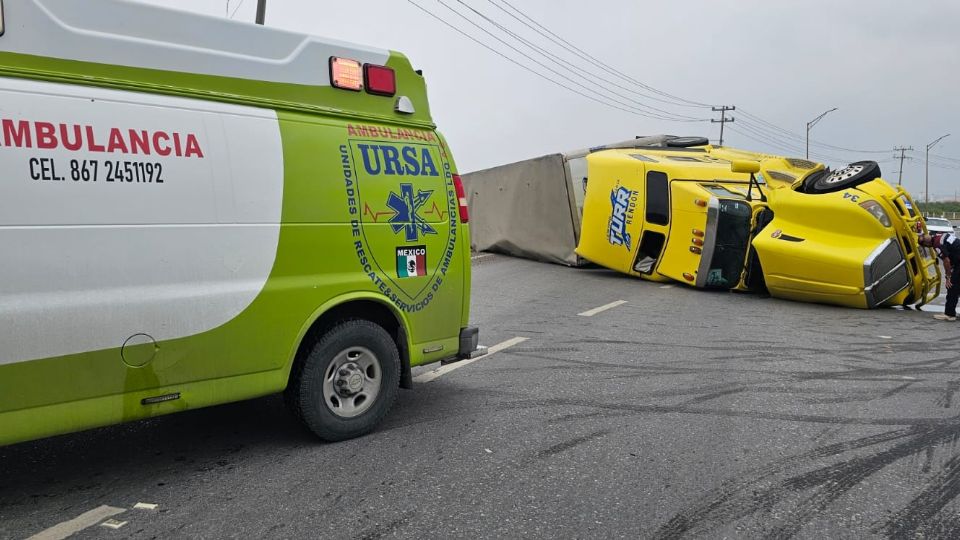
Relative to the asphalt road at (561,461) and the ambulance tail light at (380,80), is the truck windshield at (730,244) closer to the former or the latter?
the asphalt road at (561,461)

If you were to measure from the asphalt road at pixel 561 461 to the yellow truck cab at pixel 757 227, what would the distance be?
3.82 m

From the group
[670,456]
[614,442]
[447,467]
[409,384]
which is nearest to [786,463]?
[670,456]

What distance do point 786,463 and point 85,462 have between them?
159 inches

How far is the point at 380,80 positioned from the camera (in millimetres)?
4758

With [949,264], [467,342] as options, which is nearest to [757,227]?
[949,264]

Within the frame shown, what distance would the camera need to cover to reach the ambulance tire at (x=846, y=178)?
35.7 ft

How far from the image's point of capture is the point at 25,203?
3201 mm

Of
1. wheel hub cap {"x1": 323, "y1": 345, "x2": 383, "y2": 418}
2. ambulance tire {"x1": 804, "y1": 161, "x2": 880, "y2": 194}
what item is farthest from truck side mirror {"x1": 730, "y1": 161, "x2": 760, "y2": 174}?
wheel hub cap {"x1": 323, "y1": 345, "x2": 383, "y2": 418}

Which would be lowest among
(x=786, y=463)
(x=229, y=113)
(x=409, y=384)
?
(x=786, y=463)

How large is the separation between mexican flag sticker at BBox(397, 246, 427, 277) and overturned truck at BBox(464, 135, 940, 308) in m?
7.97

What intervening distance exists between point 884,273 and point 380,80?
8706 millimetres

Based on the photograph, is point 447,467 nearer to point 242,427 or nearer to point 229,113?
point 242,427

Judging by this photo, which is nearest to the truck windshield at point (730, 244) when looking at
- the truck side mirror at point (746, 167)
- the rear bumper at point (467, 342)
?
the truck side mirror at point (746, 167)

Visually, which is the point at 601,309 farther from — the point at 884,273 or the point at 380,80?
the point at 380,80
